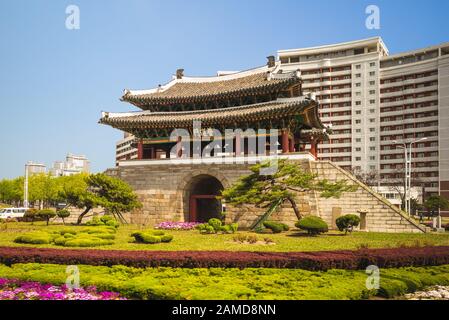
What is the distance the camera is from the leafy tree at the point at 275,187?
90.8 feet

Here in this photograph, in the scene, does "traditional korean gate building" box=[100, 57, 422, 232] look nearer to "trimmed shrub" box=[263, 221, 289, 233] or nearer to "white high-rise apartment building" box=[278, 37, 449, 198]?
"trimmed shrub" box=[263, 221, 289, 233]

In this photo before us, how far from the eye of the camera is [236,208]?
33656 mm

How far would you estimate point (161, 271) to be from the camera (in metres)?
14.4

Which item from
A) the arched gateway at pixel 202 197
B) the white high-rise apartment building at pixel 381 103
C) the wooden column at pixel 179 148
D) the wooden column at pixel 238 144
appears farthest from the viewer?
the white high-rise apartment building at pixel 381 103

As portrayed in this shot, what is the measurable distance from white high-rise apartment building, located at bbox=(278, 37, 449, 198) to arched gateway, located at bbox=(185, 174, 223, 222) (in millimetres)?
47757

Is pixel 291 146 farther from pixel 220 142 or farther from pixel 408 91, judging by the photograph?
pixel 408 91

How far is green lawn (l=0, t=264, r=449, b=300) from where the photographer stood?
37.1 feet

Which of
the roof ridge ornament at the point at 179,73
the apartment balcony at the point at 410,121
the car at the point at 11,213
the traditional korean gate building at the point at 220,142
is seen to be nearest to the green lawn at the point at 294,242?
the traditional korean gate building at the point at 220,142

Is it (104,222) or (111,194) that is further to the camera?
(111,194)

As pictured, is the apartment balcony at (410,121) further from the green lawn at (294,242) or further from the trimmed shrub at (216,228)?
the trimmed shrub at (216,228)

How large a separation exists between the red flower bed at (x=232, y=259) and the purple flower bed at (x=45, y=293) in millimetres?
2861

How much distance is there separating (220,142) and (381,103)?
57.1m

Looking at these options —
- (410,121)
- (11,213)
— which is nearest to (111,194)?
(11,213)

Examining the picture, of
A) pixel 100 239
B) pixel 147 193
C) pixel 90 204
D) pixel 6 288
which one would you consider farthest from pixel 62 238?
pixel 147 193
